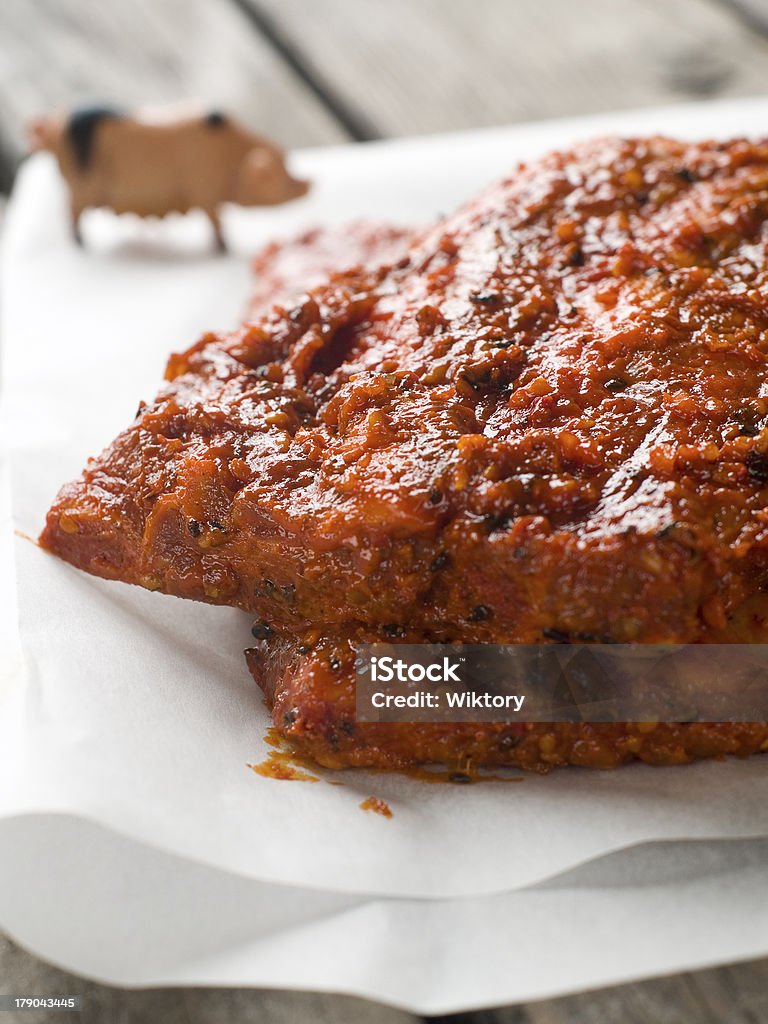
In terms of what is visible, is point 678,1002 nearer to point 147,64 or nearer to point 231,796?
point 231,796

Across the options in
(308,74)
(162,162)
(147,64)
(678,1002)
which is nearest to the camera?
(678,1002)

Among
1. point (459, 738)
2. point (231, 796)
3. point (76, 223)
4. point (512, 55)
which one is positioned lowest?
point (231, 796)

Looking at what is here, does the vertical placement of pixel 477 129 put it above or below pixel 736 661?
above

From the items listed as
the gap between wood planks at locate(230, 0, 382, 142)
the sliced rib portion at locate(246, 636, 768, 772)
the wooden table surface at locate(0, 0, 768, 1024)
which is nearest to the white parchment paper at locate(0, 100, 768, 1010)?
the sliced rib portion at locate(246, 636, 768, 772)

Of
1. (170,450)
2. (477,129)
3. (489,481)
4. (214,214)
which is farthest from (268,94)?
(489,481)

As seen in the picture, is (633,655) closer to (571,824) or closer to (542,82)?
(571,824)

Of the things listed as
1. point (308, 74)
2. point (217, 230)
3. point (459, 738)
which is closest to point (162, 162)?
point (217, 230)

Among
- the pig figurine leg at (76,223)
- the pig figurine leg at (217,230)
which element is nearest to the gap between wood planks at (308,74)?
the pig figurine leg at (217,230)
